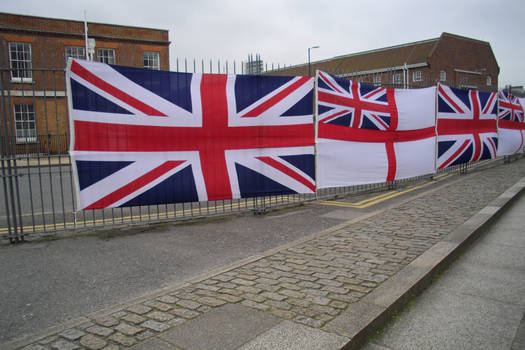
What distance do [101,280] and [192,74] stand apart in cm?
366

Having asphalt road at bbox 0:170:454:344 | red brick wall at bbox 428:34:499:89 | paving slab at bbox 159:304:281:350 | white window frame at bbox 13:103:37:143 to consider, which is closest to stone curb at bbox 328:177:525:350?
paving slab at bbox 159:304:281:350

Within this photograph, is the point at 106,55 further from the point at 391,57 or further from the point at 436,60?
the point at 436,60

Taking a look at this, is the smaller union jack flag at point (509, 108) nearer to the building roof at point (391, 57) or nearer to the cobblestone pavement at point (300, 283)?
the cobblestone pavement at point (300, 283)

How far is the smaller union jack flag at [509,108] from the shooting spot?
14.1 meters

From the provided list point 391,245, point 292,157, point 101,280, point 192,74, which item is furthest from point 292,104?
point 101,280

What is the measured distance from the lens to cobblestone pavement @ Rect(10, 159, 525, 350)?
3027 mm

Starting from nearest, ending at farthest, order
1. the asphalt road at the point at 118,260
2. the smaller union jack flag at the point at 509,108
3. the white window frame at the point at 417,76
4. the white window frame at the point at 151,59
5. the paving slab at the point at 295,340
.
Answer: the paving slab at the point at 295,340 < the asphalt road at the point at 118,260 < the smaller union jack flag at the point at 509,108 < the white window frame at the point at 151,59 < the white window frame at the point at 417,76

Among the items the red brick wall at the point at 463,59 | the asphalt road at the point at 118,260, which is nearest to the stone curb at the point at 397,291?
the asphalt road at the point at 118,260

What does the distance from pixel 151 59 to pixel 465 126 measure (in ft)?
84.0

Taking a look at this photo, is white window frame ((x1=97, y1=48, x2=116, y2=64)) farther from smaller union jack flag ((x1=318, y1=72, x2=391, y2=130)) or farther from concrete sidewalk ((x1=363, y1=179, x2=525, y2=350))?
concrete sidewalk ((x1=363, y1=179, x2=525, y2=350))

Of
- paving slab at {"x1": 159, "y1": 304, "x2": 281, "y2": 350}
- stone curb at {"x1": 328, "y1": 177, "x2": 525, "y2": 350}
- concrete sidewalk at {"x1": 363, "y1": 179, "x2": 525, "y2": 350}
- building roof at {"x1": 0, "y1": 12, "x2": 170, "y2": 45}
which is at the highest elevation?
building roof at {"x1": 0, "y1": 12, "x2": 170, "y2": 45}

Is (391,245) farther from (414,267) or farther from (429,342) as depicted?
(429,342)

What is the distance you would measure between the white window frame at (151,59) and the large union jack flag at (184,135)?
25711 millimetres

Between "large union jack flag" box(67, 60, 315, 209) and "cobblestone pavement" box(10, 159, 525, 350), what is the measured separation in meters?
1.95
